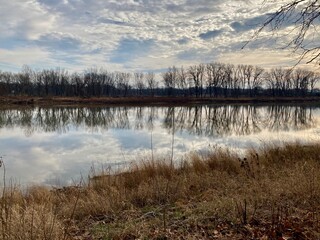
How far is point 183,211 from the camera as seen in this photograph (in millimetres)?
5605

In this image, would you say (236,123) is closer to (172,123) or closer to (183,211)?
(172,123)

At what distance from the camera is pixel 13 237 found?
376 cm

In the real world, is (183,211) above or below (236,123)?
above

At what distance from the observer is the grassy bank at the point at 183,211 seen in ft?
13.5

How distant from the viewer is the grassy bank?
13.5 feet

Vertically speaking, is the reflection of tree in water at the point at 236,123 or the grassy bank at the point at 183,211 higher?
the grassy bank at the point at 183,211

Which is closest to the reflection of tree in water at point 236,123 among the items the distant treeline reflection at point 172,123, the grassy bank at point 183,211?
the distant treeline reflection at point 172,123

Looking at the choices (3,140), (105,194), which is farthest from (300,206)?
(3,140)

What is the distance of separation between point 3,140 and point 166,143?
36.6 ft

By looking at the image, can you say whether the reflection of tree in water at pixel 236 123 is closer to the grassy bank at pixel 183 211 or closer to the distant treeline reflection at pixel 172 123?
the distant treeline reflection at pixel 172 123

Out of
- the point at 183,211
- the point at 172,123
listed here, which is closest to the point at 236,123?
the point at 172,123

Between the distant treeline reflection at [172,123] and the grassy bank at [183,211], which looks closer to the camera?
the grassy bank at [183,211]

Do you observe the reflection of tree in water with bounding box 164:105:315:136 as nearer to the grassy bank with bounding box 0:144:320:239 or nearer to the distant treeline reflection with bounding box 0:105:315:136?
the distant treeline reflection with bounding box 0:105:315:136

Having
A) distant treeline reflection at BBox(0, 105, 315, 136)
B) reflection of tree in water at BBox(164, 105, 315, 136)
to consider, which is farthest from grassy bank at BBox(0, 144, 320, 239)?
distant treeline reflection at BBox(0, 105, 315, 136)
